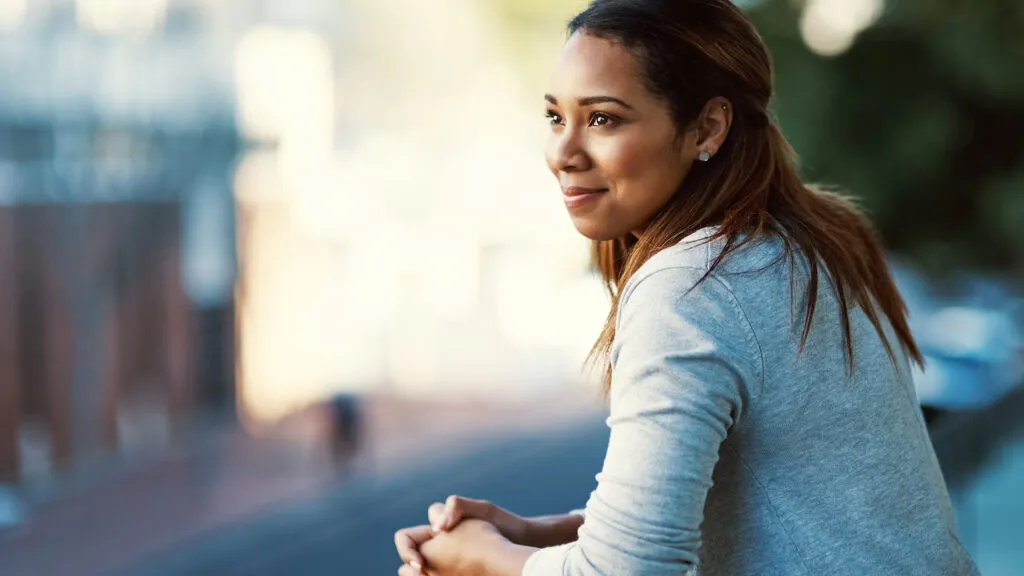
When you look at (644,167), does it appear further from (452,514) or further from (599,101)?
(452,514)

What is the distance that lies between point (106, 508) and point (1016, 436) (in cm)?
906

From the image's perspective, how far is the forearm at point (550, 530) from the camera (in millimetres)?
1466

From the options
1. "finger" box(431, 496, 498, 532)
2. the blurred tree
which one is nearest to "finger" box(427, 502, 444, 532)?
"finger" box(431, 496, 498, 532)

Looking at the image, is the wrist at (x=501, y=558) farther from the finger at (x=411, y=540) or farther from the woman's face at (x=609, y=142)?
the woman's face at (x=609, y=142)

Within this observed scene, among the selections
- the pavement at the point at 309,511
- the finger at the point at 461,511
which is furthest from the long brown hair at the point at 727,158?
the pavement at the point at 309,511

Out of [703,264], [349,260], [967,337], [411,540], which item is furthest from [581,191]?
[349,260]

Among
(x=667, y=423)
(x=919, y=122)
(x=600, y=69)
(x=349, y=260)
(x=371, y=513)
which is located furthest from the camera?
(x=349, y=260)

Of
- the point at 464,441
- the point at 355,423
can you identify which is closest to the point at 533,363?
the point at 464,441

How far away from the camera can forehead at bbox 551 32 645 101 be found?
4.02ft

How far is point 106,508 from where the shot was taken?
436 inches

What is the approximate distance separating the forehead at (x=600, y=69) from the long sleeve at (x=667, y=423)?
0.25 m

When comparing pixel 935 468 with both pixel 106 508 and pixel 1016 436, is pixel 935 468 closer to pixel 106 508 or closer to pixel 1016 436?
pixel 1016 436

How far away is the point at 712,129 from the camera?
1.29 metres

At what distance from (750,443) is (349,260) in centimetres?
1718
